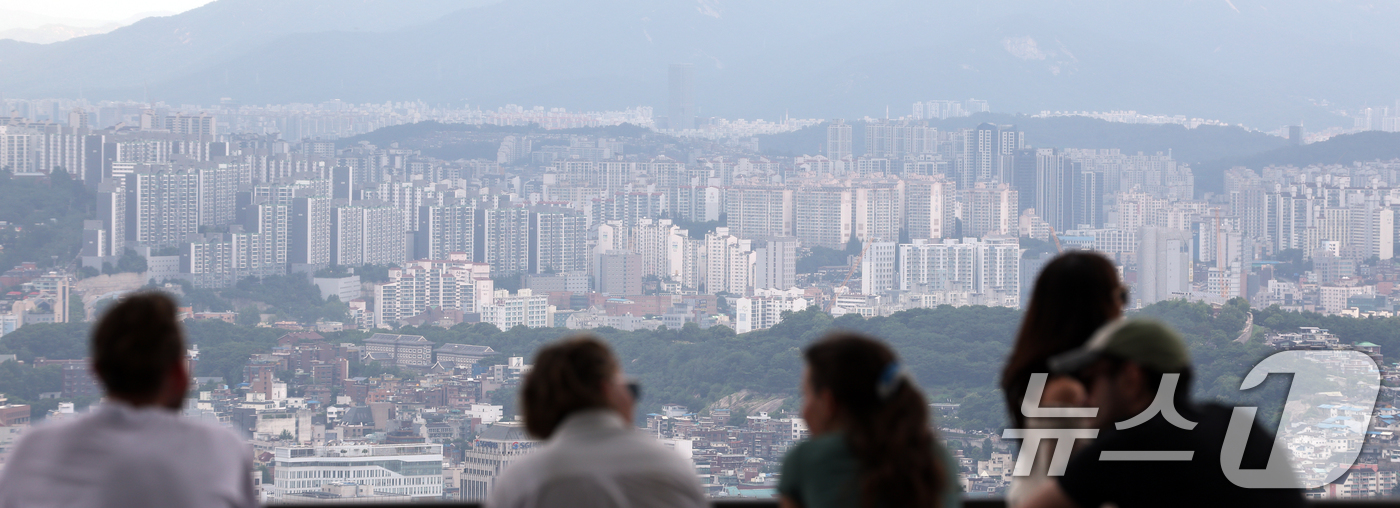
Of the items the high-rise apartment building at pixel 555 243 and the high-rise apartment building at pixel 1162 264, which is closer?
the high-rise apartment building at pixel 1162 264

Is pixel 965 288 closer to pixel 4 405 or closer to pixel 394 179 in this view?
pixel 394 179

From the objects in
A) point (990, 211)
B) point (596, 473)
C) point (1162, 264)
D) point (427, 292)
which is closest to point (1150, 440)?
point (596, 473)

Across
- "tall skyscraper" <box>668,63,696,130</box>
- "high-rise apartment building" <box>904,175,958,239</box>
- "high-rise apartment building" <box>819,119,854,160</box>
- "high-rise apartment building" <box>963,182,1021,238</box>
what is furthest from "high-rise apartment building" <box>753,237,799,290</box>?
"tall skyscraper" <box>668,63,696,130</box>

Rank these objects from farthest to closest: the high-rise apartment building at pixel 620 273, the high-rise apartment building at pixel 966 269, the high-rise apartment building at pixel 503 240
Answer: the high-rise apartment building at pixel 503 240 → the high-rise apartment building at pixel 620 273 → the high-rise apartment building at pixel 966 269

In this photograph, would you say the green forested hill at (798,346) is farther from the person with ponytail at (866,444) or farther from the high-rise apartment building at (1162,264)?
the person with ponytail at (866,444)

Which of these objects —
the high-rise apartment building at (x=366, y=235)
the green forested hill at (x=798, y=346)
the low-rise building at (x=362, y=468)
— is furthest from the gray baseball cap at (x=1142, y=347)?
the high-rise apartment building at (x=366, y=235)

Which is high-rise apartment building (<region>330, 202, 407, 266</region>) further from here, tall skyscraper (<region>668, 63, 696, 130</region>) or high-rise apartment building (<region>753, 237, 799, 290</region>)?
tall skyscraper (<region>668, 63, 696, 130</region>)
